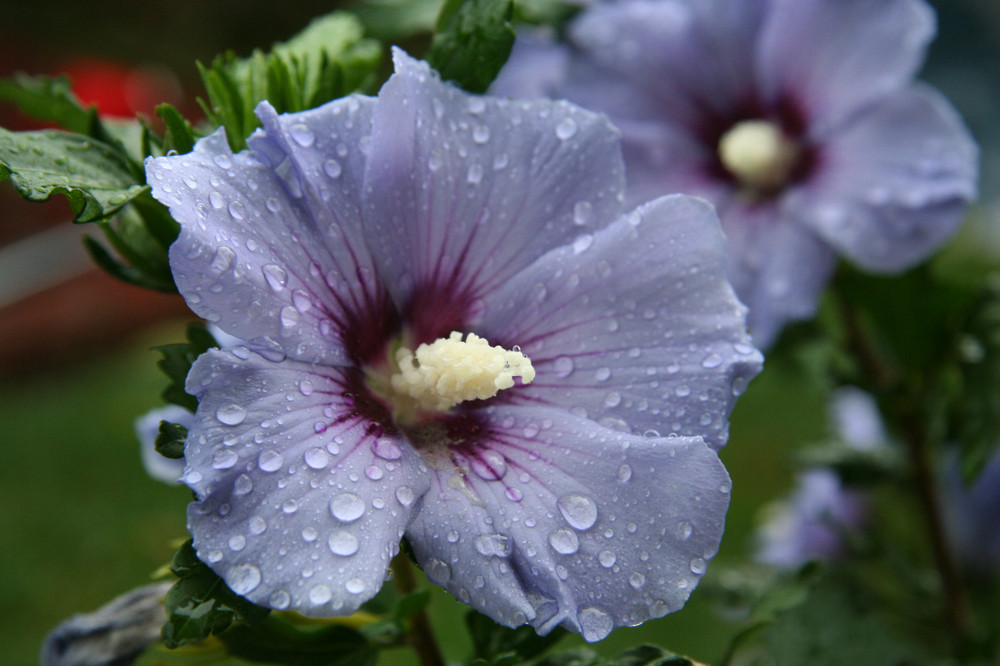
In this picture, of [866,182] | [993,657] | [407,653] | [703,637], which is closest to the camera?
[866,182]

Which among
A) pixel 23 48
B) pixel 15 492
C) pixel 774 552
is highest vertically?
pixel 774 552

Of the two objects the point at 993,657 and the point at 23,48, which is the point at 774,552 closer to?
the point at 993,657

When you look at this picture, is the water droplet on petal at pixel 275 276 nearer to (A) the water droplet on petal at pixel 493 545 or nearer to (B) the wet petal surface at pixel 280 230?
(B) the wet petal surface at pixel 280 230

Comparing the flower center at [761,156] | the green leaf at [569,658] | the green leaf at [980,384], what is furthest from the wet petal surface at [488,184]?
the green leaf at [980,384]

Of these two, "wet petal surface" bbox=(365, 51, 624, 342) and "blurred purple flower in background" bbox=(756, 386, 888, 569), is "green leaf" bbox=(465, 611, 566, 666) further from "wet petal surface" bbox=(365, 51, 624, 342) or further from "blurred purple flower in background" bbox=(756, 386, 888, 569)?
"blurred purple flower in background" bbox=(756, 386, 888, 569)

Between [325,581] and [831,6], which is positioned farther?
[831,6]

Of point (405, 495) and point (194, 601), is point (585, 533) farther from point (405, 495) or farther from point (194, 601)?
point (194, 601)

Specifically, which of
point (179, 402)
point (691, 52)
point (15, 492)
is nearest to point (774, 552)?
point (691, 52)

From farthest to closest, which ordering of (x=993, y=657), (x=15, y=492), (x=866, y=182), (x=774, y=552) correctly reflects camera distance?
(x=15, y=492), (x=774, y=552), (x=993, y=657), (x=866, y=182)
